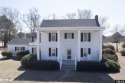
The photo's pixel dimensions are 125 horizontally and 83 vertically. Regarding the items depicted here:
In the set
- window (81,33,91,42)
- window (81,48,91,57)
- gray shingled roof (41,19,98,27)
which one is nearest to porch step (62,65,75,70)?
window (81,48,91,57)

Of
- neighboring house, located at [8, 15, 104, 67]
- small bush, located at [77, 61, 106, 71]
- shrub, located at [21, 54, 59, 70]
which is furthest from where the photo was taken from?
neighboring house, located at [8, 15, 104, 67]

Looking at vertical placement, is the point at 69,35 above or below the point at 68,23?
below

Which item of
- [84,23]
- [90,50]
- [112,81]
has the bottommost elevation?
[112,81]

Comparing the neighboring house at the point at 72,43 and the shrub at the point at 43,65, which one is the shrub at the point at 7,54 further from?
the shrub at the point at 43,65

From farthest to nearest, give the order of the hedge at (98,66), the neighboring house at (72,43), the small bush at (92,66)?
the neighboring house at (72,43)
the small bush at (92,66)
the hedge at (98,66)

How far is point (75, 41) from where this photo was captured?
1383 inches

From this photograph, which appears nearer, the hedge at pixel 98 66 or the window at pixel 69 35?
the hedge at pixel 98 66

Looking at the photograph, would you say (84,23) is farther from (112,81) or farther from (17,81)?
(17,81)

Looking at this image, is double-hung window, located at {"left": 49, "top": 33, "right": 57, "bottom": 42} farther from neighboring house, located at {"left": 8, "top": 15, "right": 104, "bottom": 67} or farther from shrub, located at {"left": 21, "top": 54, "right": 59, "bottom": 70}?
shrub, located at {"left": 21, "top": 54, "right": 59, "bottom": 70}

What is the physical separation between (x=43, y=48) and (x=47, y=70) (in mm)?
7487

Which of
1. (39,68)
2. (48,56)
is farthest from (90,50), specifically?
(39,68)

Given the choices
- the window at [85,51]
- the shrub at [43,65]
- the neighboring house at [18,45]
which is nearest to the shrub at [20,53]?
the neighboring house at [18,45]

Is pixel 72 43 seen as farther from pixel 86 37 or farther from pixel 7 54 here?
pixel 7 54

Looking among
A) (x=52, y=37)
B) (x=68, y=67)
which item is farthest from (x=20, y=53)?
(x=68, y=67)
